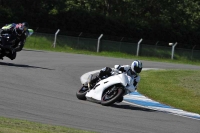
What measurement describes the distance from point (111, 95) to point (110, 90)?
125 millimetres

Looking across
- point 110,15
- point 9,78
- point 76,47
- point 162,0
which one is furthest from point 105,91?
point 162,0

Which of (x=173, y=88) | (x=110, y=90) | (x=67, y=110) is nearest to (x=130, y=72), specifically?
(x=110, y=90)

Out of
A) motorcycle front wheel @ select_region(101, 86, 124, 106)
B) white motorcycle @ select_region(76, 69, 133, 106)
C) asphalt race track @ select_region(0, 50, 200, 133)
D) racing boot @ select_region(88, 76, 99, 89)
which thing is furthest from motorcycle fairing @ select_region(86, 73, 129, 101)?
racing boot @ select_region(88, 76, 99, 89)

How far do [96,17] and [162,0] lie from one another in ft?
28.9

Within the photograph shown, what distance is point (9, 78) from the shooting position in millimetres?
17047

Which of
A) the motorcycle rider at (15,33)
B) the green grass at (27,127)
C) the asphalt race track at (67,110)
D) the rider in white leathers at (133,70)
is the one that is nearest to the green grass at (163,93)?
the green grass at (27,127)

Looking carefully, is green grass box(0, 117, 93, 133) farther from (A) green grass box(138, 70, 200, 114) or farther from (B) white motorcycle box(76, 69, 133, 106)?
(A) green grass box(138, 70, 200, 114)

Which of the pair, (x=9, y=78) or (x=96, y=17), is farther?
(x=96, y=17)

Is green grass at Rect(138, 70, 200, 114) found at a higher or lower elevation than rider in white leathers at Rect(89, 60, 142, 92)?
lower

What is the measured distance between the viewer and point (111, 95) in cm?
1418

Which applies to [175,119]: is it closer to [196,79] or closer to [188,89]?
[188,89]

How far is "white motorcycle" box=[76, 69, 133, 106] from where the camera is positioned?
13961mm

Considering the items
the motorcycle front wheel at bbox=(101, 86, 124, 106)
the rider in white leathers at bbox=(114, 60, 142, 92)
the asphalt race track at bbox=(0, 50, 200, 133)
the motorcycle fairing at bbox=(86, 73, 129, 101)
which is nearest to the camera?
the asphalt race track at bbox=(0, 50, 200, 133)

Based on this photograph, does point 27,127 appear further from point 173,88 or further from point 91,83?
point 173,88
